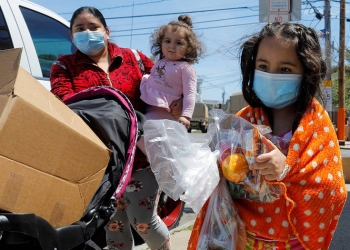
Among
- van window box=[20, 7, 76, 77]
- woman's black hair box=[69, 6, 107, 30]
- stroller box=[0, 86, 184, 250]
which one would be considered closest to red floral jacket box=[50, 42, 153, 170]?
woman's black hair box=[69, 6, 107, 30]

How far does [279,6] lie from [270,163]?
14.4ft

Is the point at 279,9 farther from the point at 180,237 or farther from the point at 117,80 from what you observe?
the point at 117,80

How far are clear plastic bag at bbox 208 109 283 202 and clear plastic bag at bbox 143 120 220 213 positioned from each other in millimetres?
53

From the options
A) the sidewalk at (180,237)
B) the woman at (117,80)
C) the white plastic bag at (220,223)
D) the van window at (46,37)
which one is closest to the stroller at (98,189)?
the white plastic bag at (220,223)

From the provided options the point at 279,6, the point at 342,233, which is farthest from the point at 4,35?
the point at 279,6

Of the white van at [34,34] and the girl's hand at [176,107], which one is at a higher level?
the white van at [34,34]

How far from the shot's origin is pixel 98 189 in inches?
73.4

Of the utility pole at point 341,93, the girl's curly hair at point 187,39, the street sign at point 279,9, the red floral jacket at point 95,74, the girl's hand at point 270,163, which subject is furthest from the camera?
the utility pole at point 341,93

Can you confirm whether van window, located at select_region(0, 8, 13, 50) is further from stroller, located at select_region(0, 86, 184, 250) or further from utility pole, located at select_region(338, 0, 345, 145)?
utility pole, located at select_region(338, 0, 345, 145)

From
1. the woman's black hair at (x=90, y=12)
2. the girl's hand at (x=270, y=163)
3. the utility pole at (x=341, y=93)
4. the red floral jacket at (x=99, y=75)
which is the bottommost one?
the utility pole at (x=341, y=93)

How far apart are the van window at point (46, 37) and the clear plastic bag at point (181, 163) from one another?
7.07 ft

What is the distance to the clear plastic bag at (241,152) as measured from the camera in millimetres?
1685

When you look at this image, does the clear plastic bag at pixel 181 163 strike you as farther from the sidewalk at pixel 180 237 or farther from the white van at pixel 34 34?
the sidewalk at pixel 180 237

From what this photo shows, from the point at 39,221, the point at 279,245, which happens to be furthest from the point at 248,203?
the point at 39,221
